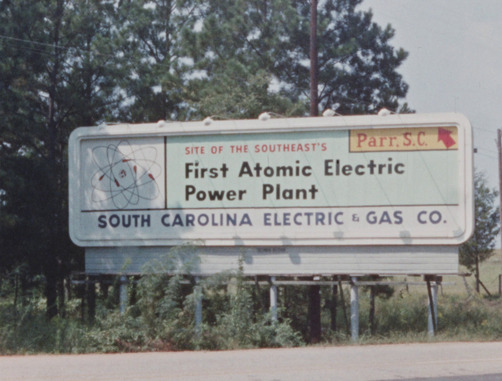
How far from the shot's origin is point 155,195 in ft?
58.3

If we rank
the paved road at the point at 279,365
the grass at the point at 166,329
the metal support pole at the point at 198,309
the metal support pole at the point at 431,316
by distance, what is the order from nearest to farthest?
the paved road at the point at 279,365
the grass at the point at 166,329
the metal support pole at the point at 198,309
the metal support pole at the point at 431,316

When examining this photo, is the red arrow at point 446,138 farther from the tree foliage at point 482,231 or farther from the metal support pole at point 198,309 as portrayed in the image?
the tree foliage at point 482,231

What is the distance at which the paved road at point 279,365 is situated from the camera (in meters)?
11.5

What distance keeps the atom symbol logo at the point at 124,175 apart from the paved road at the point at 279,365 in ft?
15.1

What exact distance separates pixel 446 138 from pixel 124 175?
24.1 ft

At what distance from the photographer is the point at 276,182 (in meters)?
17.2

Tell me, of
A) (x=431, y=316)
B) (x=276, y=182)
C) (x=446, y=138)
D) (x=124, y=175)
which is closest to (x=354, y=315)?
(x=431, y=316)

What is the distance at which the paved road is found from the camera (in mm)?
11469

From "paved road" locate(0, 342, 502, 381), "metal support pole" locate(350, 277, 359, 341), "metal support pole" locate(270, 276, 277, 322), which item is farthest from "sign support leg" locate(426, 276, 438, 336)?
"metal support pole" locate(270, 276, 277, 322)

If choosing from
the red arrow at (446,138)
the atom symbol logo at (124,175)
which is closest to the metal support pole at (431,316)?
the red arrow at (446,138)

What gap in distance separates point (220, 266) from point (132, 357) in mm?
4062

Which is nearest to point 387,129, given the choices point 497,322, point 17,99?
point 497,322

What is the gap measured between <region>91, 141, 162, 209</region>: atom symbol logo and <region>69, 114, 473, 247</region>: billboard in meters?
0.02

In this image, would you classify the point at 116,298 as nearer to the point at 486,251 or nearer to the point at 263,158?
the point at 263,158
